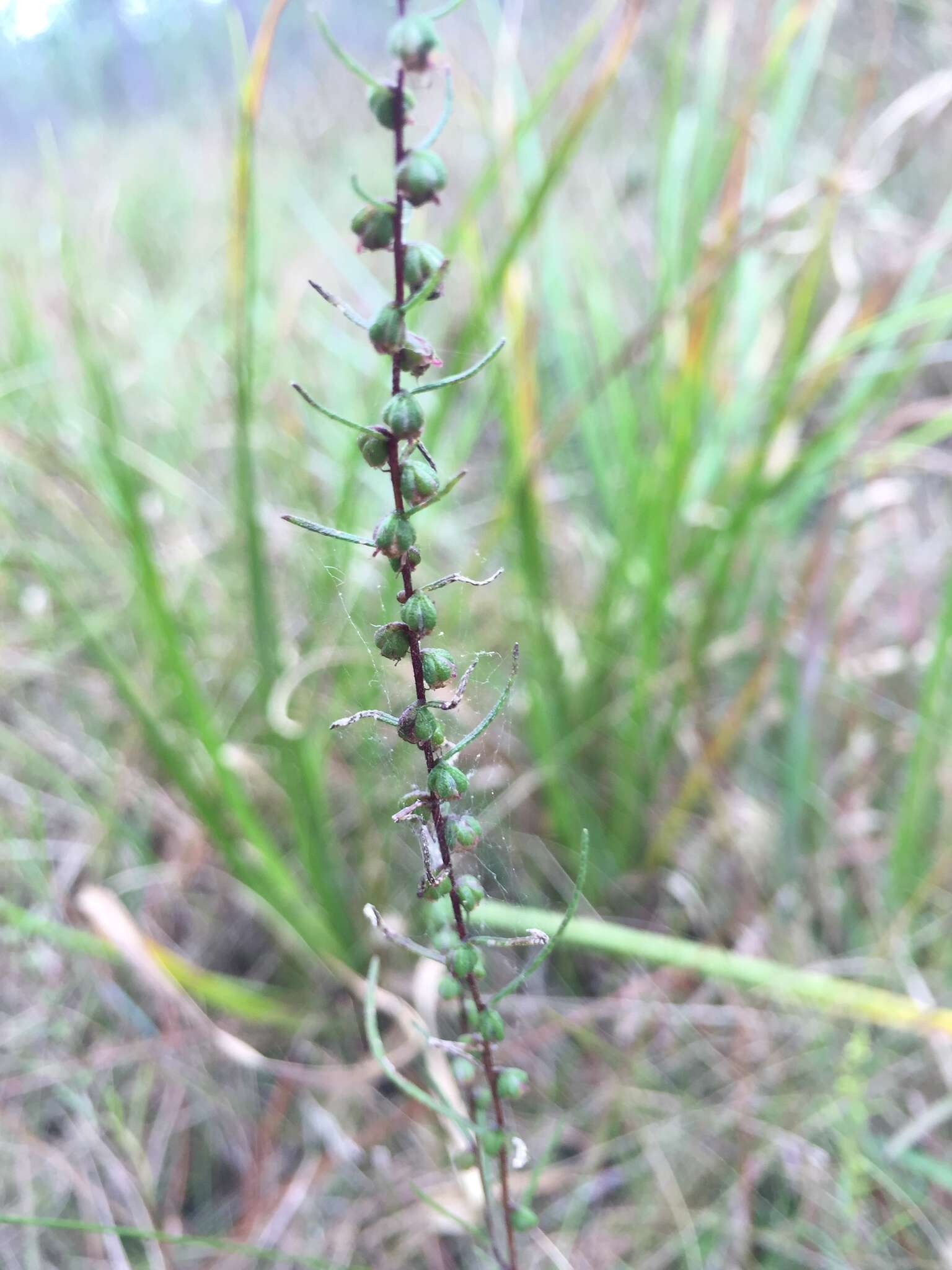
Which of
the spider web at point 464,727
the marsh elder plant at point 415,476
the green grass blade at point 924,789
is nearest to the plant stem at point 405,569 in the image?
the marsh elder plant at point 415,476

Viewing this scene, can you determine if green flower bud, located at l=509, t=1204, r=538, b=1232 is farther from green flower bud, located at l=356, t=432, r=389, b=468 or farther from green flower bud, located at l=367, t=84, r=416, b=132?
green flower bud, located at l=367, t=84, r=416, b=132

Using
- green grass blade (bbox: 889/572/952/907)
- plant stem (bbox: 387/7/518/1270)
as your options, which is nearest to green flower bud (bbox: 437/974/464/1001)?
plant stem (bbox: 387/7/518/1270)

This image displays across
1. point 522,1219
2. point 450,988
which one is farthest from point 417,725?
point 522,1219

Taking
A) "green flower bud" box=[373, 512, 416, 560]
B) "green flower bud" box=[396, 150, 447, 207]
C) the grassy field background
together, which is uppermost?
"green flower bud" box=[396, 150, 447, 207]

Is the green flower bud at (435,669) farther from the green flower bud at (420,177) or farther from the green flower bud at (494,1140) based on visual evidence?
the green flower bud at (494,1140)

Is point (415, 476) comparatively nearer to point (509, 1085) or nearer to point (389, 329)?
point (389, 329)

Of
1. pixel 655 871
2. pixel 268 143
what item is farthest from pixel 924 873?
pixel 268 143
